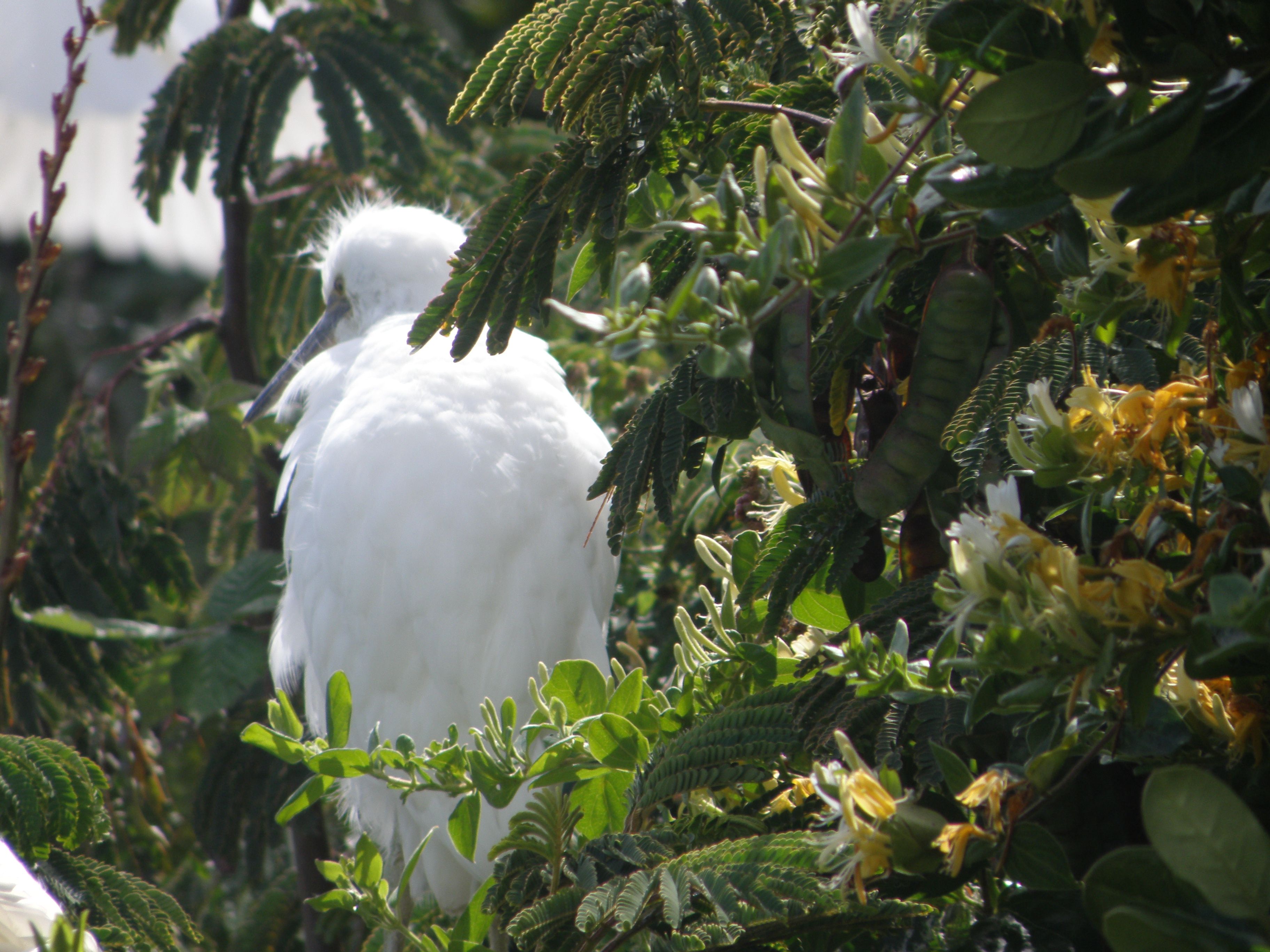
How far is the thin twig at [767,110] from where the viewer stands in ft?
2.21

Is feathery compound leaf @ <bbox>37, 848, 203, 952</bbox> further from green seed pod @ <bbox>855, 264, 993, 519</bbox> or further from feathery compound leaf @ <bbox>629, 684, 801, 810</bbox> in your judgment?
green seed pod @ <bbox>855, 264, 993, 519</bbox>

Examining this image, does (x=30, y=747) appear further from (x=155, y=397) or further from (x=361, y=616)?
(x=155, y=397)

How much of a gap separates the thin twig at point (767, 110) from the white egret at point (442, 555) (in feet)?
3.04

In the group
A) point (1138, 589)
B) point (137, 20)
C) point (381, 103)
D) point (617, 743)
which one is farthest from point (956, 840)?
point (137, 20)

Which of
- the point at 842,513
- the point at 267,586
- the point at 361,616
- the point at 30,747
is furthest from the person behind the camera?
the point at 267,586

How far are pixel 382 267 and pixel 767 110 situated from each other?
169 centimetres

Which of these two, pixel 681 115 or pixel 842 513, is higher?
pixel 681 115

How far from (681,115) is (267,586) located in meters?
1.72

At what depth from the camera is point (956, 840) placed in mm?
501

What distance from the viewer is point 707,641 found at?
0.89 metres

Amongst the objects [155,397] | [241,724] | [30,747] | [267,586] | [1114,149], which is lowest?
[241,724]

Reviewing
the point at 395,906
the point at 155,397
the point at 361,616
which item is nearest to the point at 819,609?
the point at 395,906

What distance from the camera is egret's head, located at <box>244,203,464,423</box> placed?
2.23 m

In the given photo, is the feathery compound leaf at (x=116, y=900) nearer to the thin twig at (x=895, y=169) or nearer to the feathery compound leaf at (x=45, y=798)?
the feathery compound leaf at (x=45, y=798)
